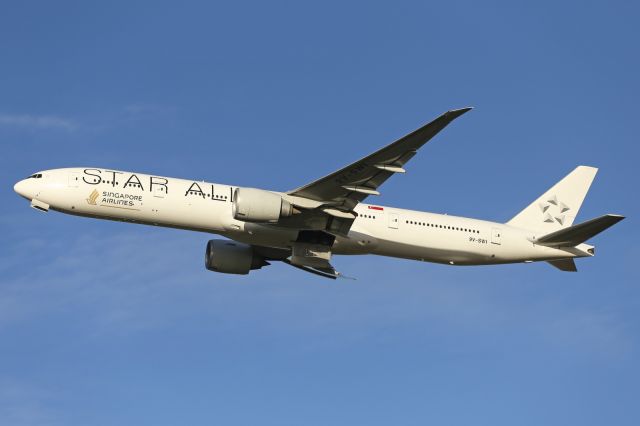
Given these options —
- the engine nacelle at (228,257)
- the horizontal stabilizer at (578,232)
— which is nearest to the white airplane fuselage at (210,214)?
the horizontal stabilizer at (578,232)

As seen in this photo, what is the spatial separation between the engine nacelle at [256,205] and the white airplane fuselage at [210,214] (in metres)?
1.72

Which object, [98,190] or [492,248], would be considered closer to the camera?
[98,190]

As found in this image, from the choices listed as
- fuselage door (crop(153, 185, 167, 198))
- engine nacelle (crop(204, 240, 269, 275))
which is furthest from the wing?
engine nacelle (crop(204, 240, 269, 275))

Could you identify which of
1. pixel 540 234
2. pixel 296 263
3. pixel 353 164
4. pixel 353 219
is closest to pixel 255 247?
pixel 296 263

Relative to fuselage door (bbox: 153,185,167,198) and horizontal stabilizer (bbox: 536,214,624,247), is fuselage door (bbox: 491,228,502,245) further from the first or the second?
fuselage door (bbox: 153,185,167,198)

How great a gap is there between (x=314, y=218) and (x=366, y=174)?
398 centimetres

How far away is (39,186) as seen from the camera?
46781mm

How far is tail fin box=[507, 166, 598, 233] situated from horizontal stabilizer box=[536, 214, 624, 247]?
2120 millimetres

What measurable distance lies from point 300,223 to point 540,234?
13725mm

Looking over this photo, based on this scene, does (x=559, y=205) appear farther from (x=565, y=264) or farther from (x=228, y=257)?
(x=228, y=257)

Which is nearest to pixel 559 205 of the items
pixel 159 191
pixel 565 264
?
pixel 565 264

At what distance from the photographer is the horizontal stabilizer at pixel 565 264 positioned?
52750 millimetres

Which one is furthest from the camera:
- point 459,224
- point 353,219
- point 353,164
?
point 459,224

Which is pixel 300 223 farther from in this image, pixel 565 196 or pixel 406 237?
pixel 565 196
